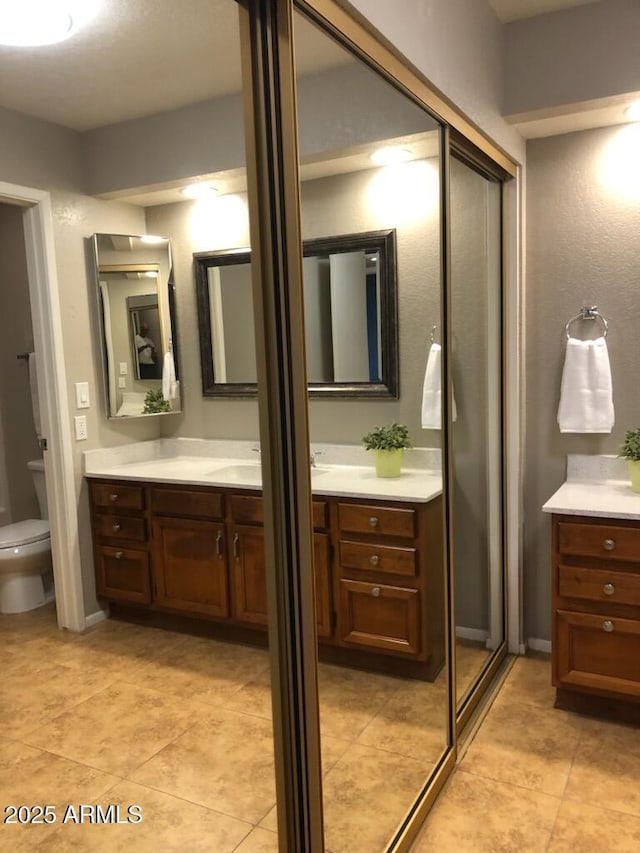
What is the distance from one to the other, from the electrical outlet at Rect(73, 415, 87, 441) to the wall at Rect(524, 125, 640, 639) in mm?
2019

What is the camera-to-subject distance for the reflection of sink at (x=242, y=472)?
2.40 m

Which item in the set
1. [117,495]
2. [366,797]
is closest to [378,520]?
[366,797]

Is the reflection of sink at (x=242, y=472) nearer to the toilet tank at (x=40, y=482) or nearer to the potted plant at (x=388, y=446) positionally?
the potted plant at (x=388, y=446)

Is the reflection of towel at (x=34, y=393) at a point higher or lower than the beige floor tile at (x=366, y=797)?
higher

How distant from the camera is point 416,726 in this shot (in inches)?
83.7

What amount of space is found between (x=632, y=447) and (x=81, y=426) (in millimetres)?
2365

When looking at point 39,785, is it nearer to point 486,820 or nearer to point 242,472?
point 242,472

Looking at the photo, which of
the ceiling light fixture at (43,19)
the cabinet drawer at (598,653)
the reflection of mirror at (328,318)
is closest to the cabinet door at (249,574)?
the reflection of mirror at (328,318)

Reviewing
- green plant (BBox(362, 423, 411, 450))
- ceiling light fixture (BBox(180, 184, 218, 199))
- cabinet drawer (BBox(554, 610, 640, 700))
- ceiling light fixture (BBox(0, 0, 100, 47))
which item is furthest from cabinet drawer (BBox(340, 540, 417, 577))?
ceiling light fixture (BBox(0, 0, 100, 47))

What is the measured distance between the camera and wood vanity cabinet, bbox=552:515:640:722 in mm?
2361

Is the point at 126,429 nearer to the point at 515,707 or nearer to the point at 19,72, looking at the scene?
the point at 19,72

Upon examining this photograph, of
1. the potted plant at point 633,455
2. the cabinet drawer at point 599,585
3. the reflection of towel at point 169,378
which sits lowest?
the cabinet drawer at point 599,585

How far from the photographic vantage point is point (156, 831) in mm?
1894

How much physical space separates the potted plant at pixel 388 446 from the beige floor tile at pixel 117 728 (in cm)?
118
